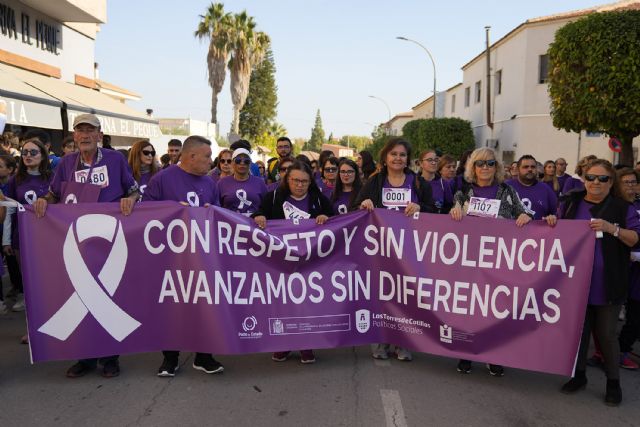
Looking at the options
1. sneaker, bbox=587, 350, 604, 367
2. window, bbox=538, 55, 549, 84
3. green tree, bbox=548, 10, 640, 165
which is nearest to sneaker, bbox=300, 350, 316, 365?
sneaker, bbox=587, 350, 604, 367

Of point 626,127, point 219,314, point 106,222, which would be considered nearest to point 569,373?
point 219,314

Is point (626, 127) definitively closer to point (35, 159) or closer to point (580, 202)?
point (580, 202)

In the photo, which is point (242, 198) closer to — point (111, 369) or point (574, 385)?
point (111, 369)

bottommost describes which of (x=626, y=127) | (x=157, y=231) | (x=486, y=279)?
(x=486, y=279)

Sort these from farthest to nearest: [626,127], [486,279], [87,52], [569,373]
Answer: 1. [87,52]
2. [626,127]
3. [486,279]
4. [569,373]

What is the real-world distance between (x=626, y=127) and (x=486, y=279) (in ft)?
37.6

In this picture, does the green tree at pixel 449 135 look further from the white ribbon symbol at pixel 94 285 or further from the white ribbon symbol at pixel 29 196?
the white ribbon symbol at pixel 94 285

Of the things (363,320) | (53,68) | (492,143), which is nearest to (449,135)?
(492,143)

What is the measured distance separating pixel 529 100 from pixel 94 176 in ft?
74.9

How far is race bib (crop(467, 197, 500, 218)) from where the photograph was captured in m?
4.57

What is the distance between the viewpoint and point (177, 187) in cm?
446

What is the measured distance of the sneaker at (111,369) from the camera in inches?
169

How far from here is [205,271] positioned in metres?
4.31

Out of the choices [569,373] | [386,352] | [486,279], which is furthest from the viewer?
[386,352]
